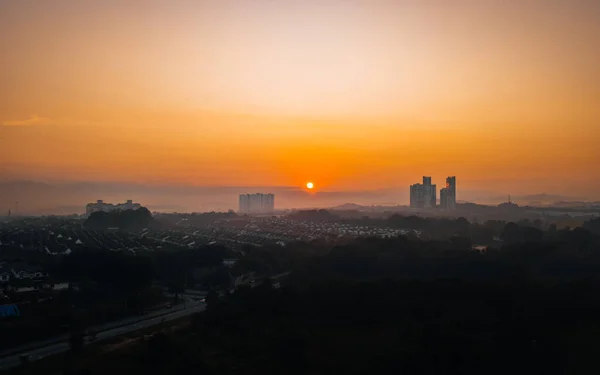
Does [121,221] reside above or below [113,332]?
A: above

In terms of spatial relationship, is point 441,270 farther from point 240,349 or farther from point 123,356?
point 123,356

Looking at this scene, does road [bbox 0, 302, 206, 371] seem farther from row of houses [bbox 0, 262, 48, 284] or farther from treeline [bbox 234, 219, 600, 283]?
row of houses [bbox 0, 262, 48, 284]

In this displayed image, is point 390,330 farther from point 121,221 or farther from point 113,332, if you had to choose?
point 121,221

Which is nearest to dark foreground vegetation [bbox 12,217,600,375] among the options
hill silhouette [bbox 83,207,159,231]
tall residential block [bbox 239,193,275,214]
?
hill silhouette [bbox 83,207,159,231]

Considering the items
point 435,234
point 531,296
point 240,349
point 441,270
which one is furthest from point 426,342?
point 435,234

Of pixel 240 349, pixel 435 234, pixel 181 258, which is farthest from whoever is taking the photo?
pixel 435 234

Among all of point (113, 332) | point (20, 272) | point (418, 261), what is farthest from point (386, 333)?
point (20, 272)

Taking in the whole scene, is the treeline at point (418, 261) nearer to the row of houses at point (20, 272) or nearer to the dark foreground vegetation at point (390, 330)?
the dark foreground vegetation at point (390, 330)
